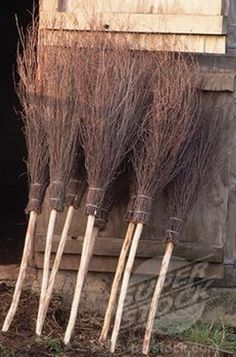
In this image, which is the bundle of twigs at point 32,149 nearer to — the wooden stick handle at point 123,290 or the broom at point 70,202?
the broom at point 70,202

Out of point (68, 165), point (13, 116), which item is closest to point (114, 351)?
point (68, 165)

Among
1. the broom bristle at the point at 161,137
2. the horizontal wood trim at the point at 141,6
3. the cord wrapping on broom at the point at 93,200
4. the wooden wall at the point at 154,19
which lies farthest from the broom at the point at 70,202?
the horizontal wood trim at the point at 141,6

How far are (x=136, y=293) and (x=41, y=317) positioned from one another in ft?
2.62

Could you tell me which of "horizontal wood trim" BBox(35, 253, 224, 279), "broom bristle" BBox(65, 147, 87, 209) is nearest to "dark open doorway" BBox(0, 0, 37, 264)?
"horizontal wood trim" BBox(35, 253, 224, 279)

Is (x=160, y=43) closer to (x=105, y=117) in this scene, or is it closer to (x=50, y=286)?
(x=105, y=117)

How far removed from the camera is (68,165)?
4.02m

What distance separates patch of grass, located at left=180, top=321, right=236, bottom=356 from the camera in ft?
14.3

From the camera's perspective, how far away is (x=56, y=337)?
407 cm

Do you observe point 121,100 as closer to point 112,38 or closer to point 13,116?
point 112,38

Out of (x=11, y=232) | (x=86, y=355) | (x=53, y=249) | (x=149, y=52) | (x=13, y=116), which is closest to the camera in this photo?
(x=86, y=355)

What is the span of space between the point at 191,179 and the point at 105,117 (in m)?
0.66

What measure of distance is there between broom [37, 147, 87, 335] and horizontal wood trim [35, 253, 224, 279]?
0.38 meters

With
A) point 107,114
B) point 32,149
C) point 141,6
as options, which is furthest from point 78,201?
point 141,6

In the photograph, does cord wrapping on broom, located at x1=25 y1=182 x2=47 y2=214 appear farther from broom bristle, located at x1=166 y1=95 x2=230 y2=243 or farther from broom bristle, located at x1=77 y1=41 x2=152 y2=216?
broom bristle, located at x1=166 y1=95 x2=230 y2=243
